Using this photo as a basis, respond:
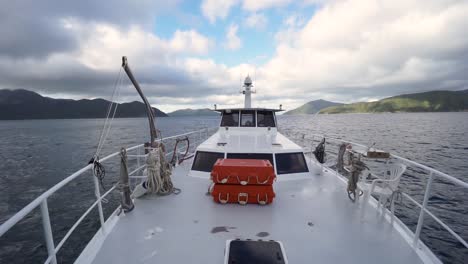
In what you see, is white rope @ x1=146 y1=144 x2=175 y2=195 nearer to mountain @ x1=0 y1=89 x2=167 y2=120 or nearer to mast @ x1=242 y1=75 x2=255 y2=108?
mast @ x1=242 y1=75 x2=255 y2=108

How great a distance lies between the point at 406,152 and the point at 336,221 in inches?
863

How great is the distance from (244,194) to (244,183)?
0.81ft

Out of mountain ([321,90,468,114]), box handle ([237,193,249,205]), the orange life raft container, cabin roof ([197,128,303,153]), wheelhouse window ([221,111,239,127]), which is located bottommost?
box handle ([237,193,249,205])

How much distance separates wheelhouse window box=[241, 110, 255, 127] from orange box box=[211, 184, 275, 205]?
474 centimetres

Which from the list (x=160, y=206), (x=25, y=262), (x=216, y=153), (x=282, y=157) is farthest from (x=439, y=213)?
(x=25, y=262)

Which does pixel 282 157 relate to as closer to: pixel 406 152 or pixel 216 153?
pixel 216 153

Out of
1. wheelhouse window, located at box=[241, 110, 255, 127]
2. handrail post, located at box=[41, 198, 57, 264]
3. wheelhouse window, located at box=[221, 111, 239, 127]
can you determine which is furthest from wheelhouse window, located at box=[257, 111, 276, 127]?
handrail post, located at box=[41, 198, 57, 264]

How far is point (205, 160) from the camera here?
6551mm

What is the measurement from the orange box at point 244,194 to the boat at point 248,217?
21 millimetres

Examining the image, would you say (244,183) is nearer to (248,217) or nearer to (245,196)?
(245,196)

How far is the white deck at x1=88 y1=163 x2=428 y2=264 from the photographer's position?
311cm

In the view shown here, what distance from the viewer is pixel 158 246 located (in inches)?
130

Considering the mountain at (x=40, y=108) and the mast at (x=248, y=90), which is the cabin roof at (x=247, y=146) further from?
the mountain at (x=40, y=108)

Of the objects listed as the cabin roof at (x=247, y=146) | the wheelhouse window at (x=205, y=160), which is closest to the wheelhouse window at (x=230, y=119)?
the cabin roof at (x=247, y=146)
